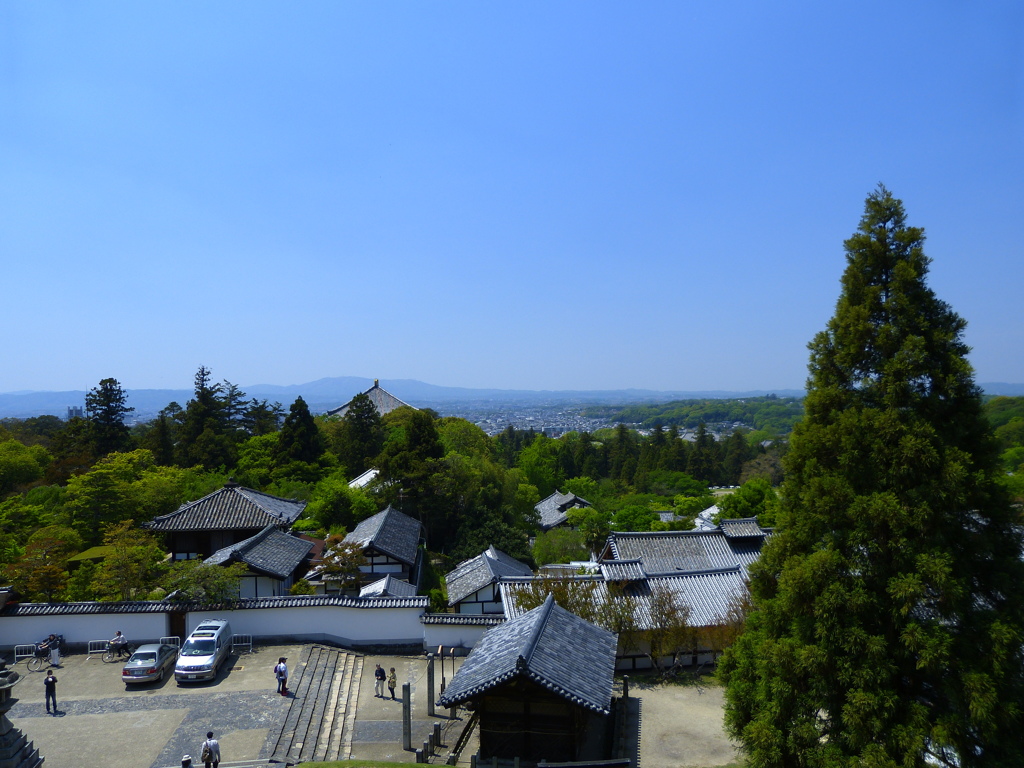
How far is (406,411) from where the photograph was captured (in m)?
51.4

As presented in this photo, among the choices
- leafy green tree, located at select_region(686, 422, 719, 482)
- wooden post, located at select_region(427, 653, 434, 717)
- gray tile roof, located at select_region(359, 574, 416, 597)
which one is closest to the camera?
wooden post, located at select_region(427, 653, 434, 717)

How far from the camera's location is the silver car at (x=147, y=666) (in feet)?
44.5

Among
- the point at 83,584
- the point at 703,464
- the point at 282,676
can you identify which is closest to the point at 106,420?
the point at 83,584

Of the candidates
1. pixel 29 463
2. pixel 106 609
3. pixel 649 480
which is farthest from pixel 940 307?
pixel 649 480

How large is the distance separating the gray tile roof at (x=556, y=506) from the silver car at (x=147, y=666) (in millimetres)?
33582

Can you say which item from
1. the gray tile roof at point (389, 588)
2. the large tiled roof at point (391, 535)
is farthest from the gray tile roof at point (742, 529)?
the gray tile roof at point (389, 588)

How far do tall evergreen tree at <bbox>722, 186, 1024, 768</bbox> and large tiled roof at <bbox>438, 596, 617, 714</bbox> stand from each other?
3.02m

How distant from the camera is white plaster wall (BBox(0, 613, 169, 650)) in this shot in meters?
15.5

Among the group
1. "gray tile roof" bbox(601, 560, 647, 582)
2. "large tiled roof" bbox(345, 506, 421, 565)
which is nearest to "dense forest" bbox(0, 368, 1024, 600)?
"large tiled roof" bbox(345, 506, 421, 565)

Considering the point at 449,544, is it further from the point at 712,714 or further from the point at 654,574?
the point at 712,714

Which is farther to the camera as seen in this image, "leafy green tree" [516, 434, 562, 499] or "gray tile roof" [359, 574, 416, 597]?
"leafy green tree" [516, 434, 562, 499]

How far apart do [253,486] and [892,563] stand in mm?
34807

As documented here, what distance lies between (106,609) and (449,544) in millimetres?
18071

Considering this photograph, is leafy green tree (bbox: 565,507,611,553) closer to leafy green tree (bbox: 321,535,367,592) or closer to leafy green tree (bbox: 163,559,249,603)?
leafy green tree (bbox: 321,535,367,592)
